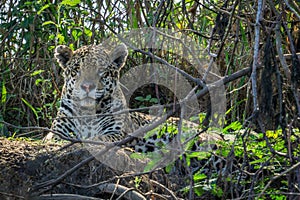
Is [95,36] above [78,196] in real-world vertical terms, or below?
above

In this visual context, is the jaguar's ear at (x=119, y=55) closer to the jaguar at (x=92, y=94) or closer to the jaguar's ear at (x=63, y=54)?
the jaguar at (x=92, y=94)

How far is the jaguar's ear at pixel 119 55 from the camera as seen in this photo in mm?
6918

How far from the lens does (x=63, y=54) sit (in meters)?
7.03

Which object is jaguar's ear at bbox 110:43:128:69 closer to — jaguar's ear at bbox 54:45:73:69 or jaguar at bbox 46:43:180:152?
jaguar at bbox 46:43:180:152

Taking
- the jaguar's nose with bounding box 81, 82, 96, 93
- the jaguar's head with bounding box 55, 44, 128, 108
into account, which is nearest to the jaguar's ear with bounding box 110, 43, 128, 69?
the jaguar's head with bounding box 55, 44, 128, 108

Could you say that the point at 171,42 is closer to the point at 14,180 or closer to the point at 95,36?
the point at 95,36

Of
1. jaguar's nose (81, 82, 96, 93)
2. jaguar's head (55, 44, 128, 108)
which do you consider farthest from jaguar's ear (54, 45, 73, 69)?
jaguar's nose (81, 82, 96, 93)

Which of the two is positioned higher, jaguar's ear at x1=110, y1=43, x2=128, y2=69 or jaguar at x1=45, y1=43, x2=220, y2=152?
jaguar's ear at x1=110, y1=43, x2=128, y2=69

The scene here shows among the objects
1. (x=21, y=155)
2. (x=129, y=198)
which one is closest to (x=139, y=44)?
(x=21, y=155)

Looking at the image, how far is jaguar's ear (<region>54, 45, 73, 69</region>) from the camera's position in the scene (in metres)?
6.90

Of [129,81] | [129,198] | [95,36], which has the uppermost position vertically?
[95,36]

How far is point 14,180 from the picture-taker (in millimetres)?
4551

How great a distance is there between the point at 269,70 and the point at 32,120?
4.94m

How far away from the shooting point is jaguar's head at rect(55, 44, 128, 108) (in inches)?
271
